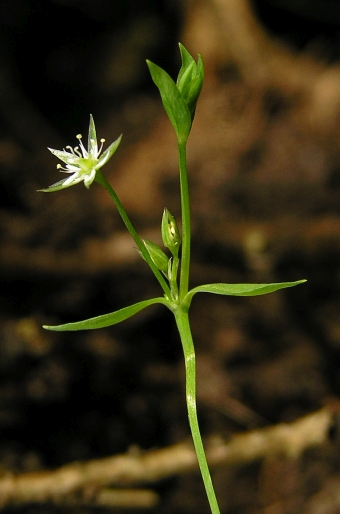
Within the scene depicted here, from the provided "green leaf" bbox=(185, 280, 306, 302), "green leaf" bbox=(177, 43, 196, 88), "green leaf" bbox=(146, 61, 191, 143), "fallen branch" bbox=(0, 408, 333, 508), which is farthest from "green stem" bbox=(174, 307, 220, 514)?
"fallen branch" bbox=(0, 408, 333, 508)

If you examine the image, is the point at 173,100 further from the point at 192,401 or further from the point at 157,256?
the point at 192,401

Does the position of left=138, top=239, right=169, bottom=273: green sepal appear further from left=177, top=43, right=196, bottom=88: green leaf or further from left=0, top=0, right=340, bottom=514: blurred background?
left=0, top=0, right=340, bottom=514: blurred background

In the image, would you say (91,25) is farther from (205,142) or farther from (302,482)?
(302,482)

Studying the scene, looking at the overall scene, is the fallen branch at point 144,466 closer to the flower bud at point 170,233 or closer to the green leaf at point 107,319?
the green leaf at point 107,319

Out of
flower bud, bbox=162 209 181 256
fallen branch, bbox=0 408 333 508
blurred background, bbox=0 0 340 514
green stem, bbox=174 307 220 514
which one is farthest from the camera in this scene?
blurred background, bbox=0 0 340 514

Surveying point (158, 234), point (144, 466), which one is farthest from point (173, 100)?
point (158, 234)

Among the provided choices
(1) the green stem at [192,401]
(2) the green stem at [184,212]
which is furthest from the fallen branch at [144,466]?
(2) the green stem at [184,212]
